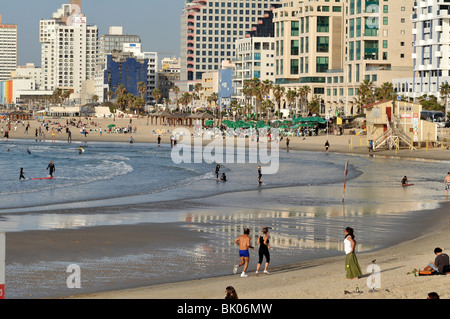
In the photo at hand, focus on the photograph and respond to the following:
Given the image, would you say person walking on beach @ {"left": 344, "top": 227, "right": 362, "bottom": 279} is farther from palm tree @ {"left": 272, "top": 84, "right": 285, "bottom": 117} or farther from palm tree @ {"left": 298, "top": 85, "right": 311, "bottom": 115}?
palm tree @ {"left": 272, "top": 84, "right": 285, "bottom": 117}

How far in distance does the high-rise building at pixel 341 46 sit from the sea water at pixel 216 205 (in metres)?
53.9

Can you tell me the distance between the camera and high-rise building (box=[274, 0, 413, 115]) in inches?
4724

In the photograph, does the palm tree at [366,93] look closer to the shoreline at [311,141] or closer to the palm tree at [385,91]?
the palm tree at [385,91]

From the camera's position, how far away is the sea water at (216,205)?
23.4 metres

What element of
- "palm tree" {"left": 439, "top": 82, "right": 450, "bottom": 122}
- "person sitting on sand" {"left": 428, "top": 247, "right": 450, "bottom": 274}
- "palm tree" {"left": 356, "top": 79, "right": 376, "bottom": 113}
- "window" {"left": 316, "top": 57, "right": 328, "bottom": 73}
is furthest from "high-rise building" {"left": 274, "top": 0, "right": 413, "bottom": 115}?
"person sitting on sand" {"left": 428, "top": 247, "right": 450, "bottom": 274}

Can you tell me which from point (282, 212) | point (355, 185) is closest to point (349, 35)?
point (355, 185)

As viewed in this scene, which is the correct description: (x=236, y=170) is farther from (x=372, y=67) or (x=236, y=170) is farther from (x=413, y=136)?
(x=372, y=67)

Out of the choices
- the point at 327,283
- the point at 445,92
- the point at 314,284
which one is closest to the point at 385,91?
the point at 445,92

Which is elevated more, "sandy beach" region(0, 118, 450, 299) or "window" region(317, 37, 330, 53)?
"window" region(317, 37, 330, 53)

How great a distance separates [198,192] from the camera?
1766 inches

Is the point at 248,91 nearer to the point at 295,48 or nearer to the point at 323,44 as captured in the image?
the point at 295,48

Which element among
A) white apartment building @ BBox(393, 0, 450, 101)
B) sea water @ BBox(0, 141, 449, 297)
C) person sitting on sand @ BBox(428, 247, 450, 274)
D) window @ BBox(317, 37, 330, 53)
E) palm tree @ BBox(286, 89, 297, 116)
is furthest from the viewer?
palm tree @ BBox(286, 89, 297, 116)

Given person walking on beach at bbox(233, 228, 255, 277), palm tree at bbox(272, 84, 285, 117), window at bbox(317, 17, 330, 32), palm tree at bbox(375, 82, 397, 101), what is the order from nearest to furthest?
person walking on beach at bbox(233, 228, 255, 277) < palm tree at bbox(375, 82, 397, 101) < window at bbox(317, 17, 330, 32) < palm tree at bbox(272, 84, 285, 117)

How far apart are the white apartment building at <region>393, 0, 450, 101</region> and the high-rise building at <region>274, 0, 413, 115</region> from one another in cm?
1331
